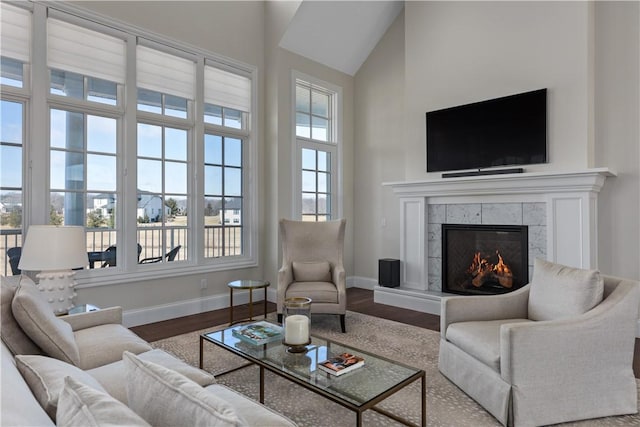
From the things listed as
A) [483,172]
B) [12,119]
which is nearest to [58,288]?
[12,119]

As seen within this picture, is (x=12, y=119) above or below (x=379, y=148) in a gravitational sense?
below

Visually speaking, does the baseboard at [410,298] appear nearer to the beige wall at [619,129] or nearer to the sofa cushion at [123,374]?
the beige wall at [619,129]

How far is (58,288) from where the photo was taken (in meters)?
2.84

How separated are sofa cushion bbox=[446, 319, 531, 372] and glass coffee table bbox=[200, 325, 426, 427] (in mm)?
482

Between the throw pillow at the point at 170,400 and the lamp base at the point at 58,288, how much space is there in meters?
2.23

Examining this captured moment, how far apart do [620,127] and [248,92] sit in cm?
401

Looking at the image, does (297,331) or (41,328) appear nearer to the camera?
(41,328)

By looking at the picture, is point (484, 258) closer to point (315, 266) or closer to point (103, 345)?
point (315, 266)

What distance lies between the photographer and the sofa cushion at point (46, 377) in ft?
3.65

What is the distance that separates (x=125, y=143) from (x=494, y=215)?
394cm

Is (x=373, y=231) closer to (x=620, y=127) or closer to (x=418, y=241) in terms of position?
(x=418, y=241)

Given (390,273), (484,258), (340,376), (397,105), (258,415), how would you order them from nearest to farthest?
1. (258,415)
2. (340,376)
3. (484,258)
4. (390,273)
5. (397,105)

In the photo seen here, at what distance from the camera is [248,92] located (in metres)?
4.99

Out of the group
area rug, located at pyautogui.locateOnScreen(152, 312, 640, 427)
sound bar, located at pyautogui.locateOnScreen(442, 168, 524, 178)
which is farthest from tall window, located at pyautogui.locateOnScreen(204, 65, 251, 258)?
sound bar, located at pyautogui.locateOnScreen(442, 168, 524, 178)
